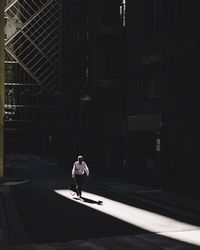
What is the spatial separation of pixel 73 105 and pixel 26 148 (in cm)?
3042

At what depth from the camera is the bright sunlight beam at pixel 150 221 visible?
14000mm

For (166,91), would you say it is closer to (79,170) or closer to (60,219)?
(79,170)

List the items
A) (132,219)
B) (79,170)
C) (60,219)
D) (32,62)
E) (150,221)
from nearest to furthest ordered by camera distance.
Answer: (150,221) → (132,219) → (60,219) → (79,170) → (32,62)

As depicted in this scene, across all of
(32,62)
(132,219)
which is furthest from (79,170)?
(32,62)

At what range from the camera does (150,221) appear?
16.5 metres

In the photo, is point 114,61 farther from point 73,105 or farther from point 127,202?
point 127,202

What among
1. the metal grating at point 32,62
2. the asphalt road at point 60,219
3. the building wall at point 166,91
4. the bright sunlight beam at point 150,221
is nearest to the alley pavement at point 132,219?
the bright sunlight beam at point 150,221

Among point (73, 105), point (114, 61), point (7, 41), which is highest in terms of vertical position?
point (7, 41)

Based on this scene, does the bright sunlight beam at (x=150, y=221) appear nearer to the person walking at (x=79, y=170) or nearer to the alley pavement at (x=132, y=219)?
the alley pavement at (x=132, y=219)

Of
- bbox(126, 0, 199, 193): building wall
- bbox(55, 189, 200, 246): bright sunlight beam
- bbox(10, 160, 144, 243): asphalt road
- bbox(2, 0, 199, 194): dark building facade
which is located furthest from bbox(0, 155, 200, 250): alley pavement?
bbox(2, 0, 199, 194): dark building facade

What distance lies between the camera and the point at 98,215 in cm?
1788

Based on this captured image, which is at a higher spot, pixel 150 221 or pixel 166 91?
pixel 166 91

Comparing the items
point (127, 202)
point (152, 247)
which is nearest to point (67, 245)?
point (152, 247)

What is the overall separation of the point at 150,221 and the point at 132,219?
0.73m
